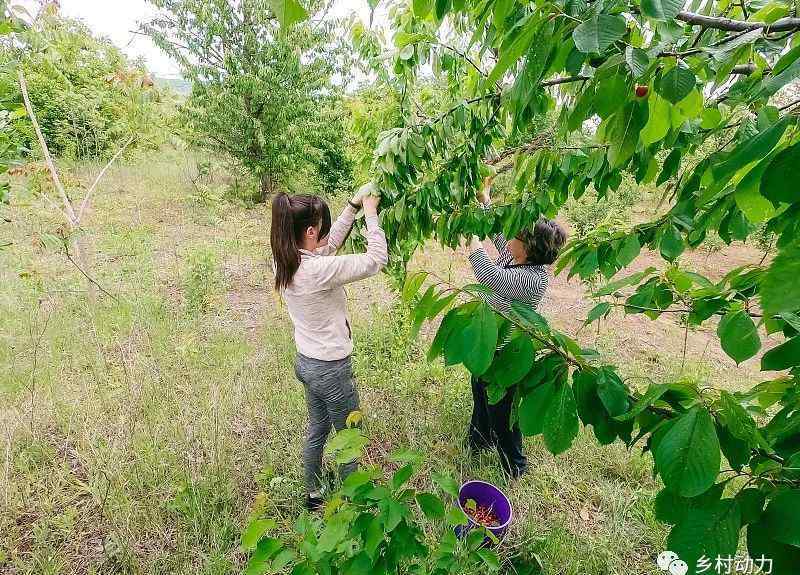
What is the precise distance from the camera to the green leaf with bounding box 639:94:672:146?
0.70 meters

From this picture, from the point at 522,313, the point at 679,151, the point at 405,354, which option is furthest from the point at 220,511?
the point at 679,151

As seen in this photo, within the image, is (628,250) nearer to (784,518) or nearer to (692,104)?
(692,104)

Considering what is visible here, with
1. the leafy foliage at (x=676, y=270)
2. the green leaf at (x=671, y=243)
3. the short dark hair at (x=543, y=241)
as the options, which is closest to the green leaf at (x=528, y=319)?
the leafy foliage at (x=676, y=270)

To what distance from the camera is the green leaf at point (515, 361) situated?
0.68 metres

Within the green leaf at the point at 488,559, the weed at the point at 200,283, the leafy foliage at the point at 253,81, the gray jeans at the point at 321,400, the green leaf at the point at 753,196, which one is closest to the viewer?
the green leaf at the point at 753,196

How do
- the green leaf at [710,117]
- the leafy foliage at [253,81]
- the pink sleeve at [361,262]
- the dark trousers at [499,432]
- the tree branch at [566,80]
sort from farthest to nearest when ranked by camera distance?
the leafy foliage at [253,81]
the dark trousers at [499,432]
the pink sleeve at [361,262]
the green leaf at [710,117]
the tree branch at [566,80]

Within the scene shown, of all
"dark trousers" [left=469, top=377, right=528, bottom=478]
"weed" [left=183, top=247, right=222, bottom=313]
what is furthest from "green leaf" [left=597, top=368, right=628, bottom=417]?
"weed" [left=183, top=247, right=222, bottom=313]

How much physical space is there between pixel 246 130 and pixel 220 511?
7766 millimetres

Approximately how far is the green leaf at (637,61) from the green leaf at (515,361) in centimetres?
41

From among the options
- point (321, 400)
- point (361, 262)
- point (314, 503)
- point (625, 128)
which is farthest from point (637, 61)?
point (314, 503)

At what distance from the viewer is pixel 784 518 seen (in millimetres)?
499

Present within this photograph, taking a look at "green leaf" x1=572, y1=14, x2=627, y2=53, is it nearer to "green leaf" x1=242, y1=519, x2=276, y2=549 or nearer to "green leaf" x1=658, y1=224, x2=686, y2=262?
"green leaf" x1=658, y1=224, x2=686, y2=262

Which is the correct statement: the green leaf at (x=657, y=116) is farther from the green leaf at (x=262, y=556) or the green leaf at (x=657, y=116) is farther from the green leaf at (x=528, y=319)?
the green leaf at (x=262, y=556)

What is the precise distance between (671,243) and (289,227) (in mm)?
1494
